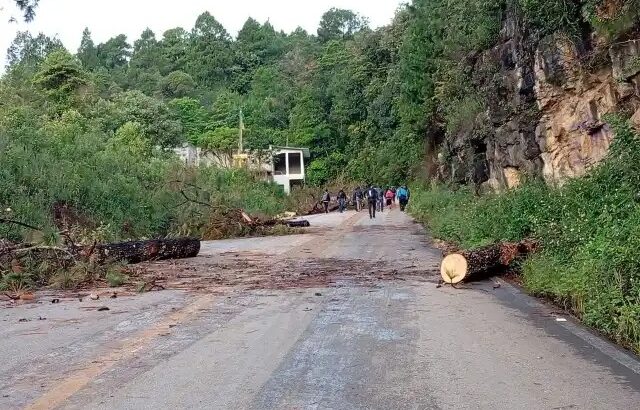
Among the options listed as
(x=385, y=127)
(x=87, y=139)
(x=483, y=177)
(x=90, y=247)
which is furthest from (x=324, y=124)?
(x=90, y=247)

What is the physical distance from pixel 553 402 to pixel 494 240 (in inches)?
389

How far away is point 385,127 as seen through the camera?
6500cm

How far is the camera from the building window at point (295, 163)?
70.6 metres

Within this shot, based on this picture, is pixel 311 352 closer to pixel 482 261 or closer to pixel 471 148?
pixel 482 261

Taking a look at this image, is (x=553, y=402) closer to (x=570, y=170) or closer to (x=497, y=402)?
(x=497, y=402)

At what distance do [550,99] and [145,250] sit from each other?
12236mm

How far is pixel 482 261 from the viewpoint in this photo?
12680 millimetres

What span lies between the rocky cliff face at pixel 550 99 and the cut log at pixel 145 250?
385 inches

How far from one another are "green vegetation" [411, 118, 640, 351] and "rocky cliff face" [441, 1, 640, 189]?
2.39 metres

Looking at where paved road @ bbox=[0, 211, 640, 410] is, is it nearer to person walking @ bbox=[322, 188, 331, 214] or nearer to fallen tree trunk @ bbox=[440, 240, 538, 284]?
fallen tree trunk @ bbox=[440, 240, 538, 284]

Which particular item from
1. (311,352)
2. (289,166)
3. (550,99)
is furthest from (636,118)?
(289,166)

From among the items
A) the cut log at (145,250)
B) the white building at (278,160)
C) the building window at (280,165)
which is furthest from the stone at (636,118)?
the building window at (280,165)

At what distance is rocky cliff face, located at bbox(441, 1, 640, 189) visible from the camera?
16694 mm

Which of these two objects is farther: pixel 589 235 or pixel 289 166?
pixel 289 166
